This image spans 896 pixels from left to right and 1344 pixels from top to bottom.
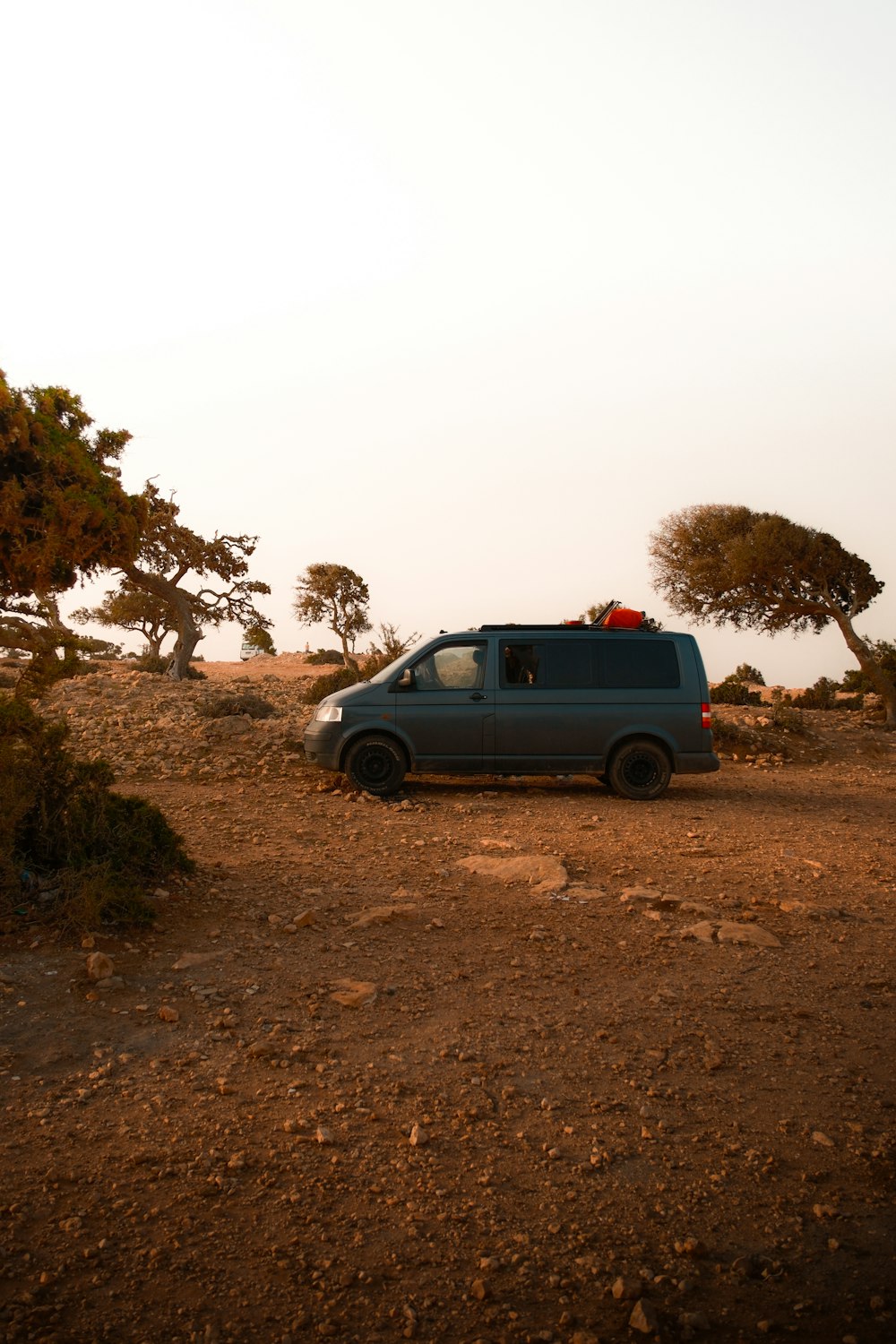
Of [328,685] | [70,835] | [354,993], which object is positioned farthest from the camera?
[328,685]

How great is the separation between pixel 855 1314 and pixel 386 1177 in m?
1.58

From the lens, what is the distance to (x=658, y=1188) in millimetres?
3533

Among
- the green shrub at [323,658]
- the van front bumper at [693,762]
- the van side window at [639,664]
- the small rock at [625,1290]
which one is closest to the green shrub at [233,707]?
the van side window at [639,664]

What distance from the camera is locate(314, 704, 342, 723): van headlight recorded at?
465 inches

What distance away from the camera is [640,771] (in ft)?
39.7

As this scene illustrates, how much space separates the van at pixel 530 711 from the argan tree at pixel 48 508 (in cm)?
396

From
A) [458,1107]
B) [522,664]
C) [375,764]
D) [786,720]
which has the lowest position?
[458,1107]

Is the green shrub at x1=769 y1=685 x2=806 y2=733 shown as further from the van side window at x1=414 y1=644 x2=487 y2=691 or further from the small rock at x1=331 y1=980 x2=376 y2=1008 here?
the small rock at x1=331 y1=980 x2=376 y2=1008

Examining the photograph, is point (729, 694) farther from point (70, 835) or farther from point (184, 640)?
point (70, 835)

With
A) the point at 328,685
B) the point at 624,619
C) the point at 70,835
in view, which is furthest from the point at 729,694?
the point at 70,835

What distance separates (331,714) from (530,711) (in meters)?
2.39

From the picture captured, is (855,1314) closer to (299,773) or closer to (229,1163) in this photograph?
(229,1163)

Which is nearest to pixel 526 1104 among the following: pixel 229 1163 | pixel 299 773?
pixel 229 1163

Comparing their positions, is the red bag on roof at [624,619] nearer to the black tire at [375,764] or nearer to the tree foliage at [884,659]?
the black tire at [375,764]
